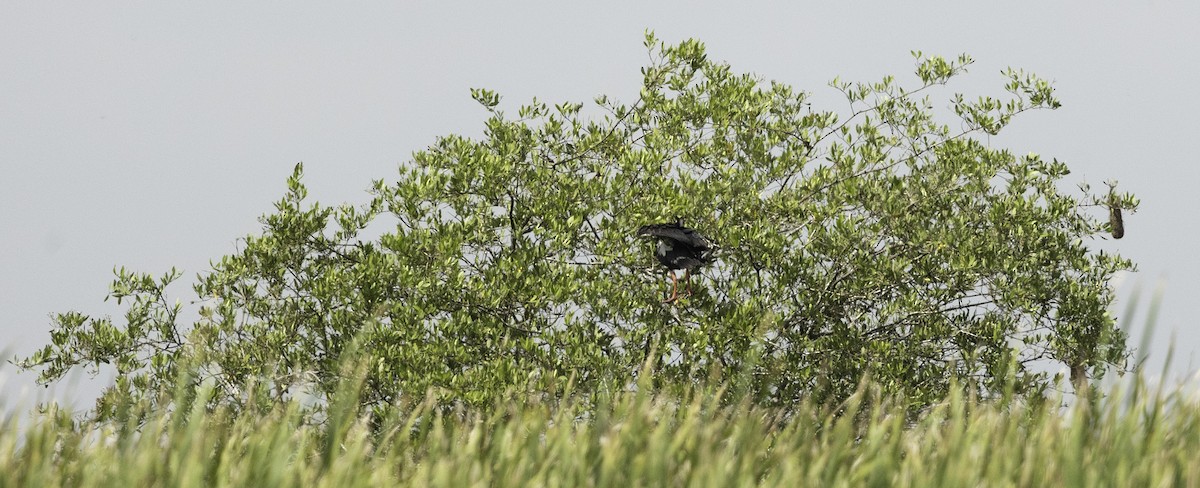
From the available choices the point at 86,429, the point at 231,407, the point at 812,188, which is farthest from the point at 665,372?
the point at 86,429

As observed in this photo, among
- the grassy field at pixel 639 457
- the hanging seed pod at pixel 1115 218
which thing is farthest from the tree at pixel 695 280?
the grassy field at pixel 639 457

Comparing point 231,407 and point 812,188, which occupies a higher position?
point 812,188

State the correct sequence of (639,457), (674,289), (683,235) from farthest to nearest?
(674,289) → (683,235) → (639,457)

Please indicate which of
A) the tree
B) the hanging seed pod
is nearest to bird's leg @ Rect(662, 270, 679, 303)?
the tree

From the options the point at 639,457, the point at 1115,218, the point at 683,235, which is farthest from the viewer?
the point at 1115,218

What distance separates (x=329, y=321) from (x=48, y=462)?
20.5 ft

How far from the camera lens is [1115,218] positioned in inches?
438

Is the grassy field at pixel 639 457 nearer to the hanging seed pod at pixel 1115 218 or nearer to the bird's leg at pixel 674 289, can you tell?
the bird's leg at pixel 674 289

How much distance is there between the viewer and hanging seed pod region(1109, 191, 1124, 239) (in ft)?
36.5

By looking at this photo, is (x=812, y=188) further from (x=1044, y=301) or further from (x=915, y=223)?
(x=1044, y=301)

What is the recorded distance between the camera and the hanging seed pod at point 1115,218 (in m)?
11.1

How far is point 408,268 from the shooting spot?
9.99 m

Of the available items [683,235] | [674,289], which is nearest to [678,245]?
[683,235]

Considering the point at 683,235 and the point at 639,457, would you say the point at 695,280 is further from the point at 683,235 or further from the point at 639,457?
the point at 639,457
